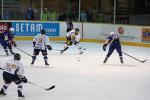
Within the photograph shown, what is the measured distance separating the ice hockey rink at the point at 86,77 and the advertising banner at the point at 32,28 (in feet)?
14.0

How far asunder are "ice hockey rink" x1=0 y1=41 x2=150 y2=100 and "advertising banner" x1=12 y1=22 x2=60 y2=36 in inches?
168

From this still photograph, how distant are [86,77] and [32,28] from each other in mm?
10042

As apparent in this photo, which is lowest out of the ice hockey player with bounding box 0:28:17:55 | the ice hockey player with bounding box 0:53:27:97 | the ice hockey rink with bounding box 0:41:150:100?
the ice hockey rink with bounding box 0:41:150:100

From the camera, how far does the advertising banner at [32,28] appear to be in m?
20.4

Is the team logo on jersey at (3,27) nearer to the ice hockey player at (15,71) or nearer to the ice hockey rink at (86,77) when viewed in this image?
the ice hockey rink at (86,77)

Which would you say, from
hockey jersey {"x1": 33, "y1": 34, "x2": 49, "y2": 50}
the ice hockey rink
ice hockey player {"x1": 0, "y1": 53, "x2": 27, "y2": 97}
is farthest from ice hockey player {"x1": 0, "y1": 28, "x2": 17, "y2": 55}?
ice hockey player {"x1": 0, "y1": 53, "x2": 27, "y2": 97}

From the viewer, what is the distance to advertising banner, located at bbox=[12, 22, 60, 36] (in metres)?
20.4

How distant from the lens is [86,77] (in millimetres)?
10867

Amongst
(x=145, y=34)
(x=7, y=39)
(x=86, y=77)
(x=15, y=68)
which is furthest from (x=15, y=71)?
(x=145, y=34)

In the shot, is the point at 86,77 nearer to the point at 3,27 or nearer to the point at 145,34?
the point at 145,34

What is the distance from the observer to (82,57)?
14945 millimetres

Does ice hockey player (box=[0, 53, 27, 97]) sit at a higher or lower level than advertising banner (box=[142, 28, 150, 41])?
lower

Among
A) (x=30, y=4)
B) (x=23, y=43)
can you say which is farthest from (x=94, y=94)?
(x=30, y=4)

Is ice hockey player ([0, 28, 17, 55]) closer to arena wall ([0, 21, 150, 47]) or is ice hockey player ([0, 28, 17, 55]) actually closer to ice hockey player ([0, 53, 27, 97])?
arena wall ([0, 21, 150, 47])
